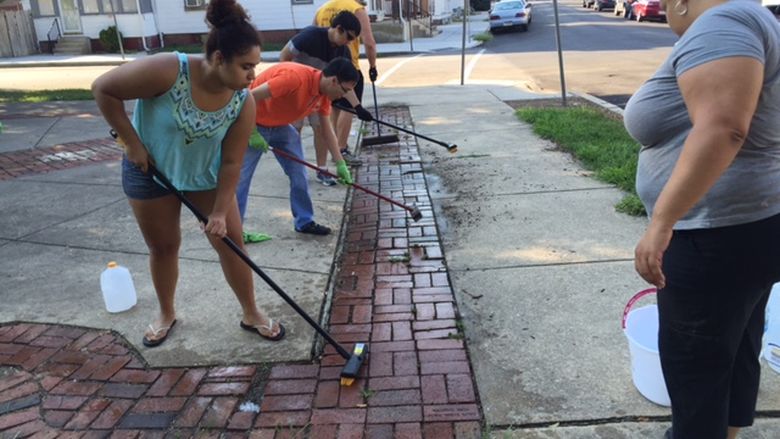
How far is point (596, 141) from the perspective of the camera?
6.50m

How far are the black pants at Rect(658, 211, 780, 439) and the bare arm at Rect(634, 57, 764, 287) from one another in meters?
0.18

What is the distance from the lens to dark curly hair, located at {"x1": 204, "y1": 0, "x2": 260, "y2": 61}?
2396 millimetres

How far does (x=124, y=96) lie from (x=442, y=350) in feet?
5.96

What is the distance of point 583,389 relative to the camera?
2.62 metres

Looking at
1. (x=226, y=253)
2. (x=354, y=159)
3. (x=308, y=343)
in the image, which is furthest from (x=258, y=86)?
(x=354, y=159)

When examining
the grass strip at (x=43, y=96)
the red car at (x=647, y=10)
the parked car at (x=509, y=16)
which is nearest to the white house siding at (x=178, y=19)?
the parked car at (x=509, y=16)

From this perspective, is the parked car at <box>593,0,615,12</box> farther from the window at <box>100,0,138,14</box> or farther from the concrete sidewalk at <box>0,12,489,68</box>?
the window at <box>100,0,138,14</box>

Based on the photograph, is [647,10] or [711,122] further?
[647,10]

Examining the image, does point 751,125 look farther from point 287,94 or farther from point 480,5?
point 480,5

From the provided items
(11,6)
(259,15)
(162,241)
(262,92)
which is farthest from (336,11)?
(11,6)

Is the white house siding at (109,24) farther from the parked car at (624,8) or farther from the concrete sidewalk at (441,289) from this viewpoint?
the parked car at (624,8)

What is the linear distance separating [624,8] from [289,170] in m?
33.0

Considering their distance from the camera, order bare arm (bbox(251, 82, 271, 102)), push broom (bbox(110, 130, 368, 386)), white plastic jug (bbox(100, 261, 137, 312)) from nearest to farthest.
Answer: push broom (bbox(110, 130, 368, 386)) → white plastic jug (bbox(100, 261, 137, 312)) → bare arm (bbox(251, 82, 271, 102))

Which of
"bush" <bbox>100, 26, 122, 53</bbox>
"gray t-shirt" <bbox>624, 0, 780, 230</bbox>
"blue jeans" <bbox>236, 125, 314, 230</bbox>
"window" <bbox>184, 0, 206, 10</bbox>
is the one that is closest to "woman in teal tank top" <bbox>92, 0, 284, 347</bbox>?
"blue jeans" <bbox>236, 125, 314, 230</bbox>
